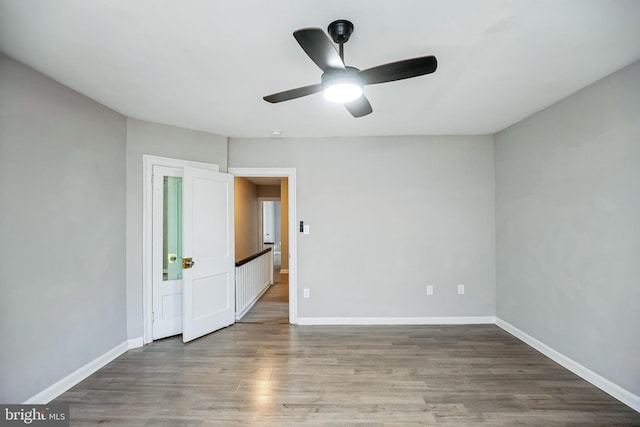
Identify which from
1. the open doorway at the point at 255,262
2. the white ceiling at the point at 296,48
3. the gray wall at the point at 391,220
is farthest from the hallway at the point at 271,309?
the white ceiling at the point at 296,48

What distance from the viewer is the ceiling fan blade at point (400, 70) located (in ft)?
4.94

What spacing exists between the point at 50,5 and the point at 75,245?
186 cm

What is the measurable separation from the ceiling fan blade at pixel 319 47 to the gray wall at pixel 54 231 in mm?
2173

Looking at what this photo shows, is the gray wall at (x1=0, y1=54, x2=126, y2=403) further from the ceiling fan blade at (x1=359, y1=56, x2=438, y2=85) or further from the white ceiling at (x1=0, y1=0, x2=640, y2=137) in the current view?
the ceiling fan blade at (x1=359, y1=56, x2=438, y2=85)

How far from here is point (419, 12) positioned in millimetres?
1601

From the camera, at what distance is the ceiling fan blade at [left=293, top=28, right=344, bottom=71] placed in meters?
1.28

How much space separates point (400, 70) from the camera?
160 centimetres

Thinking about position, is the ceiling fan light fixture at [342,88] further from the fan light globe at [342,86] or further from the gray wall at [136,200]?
the gray wall at [136,200]

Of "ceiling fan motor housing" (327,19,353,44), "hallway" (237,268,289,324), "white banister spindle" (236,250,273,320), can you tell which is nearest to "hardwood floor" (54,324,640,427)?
"hallway" (237,268,289,324)

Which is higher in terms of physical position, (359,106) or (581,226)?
(359,106)

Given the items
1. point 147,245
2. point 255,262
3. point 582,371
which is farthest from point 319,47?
point 255,262

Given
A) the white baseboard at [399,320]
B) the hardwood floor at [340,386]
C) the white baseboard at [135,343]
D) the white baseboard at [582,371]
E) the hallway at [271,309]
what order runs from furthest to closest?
the hallway at [271,309] < the white baseboard at [399,320] < the white baseboard at [135,343] < the white baseboard at [582,371] < the hardwood floor at [340,386]

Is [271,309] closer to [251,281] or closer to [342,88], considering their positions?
[251,281]

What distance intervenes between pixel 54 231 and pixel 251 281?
111 inches
